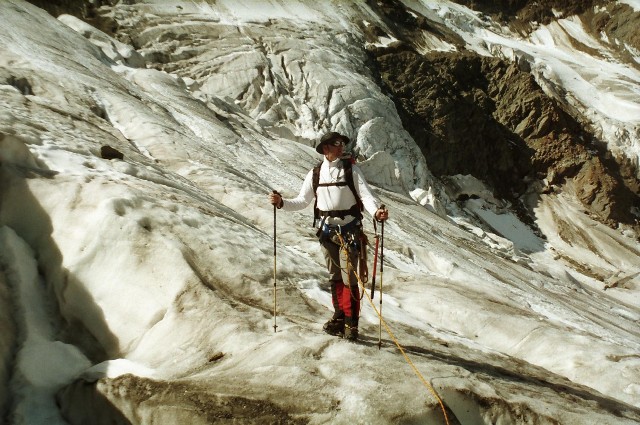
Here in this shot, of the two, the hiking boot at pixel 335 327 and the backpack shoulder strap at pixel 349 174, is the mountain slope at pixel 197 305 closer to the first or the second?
the hiking boot at pixel 335 327

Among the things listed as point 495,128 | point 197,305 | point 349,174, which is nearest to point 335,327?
point 197,305

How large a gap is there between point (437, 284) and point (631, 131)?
57.9 meters

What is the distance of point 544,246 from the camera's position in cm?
4747

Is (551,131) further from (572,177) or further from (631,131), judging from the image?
(631,131)

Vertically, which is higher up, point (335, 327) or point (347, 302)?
point (347, 302)

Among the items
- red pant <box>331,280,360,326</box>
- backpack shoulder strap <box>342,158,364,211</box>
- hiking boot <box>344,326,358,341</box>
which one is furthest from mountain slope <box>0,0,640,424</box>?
backpack shoulder strap <box>342,158,364,211</box>

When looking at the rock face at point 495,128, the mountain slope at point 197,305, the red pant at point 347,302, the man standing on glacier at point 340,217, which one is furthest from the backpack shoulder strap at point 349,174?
the rock face at point 495,128

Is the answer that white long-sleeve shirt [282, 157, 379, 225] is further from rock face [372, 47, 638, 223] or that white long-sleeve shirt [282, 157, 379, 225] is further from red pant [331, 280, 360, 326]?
rock face [372, 47, 638, 223]

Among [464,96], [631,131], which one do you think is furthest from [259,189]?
[631,131]

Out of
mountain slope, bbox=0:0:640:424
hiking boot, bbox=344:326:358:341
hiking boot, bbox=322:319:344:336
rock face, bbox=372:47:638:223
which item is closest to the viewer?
mountain slope, bbox=0:0:640:424

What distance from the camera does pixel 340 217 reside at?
6125mm

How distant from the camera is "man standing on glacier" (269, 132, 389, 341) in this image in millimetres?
6086

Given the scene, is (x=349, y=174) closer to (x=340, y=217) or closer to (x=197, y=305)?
(x=340, y=217)

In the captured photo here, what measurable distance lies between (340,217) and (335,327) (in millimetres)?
1474
